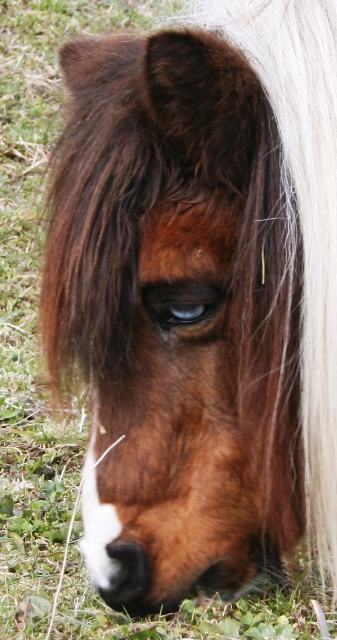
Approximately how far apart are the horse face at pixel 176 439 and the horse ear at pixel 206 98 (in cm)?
12

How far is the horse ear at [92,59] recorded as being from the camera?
7.53 ft

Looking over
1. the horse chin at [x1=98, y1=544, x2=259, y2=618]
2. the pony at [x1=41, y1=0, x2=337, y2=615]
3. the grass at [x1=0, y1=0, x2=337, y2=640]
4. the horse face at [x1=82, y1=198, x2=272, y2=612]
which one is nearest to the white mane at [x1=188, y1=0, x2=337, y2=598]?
the pony at [x1=41, y1=0, x2=337, y2=615]

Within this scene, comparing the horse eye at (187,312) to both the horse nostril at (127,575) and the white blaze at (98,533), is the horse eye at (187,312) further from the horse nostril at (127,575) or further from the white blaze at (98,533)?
the horse nostril at (127,575)

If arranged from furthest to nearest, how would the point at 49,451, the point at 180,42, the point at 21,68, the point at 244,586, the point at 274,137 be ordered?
the point at 21,68
the point at 49,451
the point at 244,586
the point at 274,137
the point at 180,42

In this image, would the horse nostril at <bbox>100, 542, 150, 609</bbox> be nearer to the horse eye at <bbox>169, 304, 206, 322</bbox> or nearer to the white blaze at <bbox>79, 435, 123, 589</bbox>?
the white blaze at <bbox>79, 435, 123, 589</bbox>

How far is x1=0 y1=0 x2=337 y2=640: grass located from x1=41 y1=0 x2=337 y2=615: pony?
0.70 feet

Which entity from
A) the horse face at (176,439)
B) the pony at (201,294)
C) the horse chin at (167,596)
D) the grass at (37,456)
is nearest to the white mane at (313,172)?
the pony at (201,294)

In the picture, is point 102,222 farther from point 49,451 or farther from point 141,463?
point 49,451

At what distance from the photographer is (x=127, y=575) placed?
88.7 inches

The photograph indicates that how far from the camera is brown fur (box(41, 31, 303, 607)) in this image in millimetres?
2066

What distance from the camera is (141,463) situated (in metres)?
2.20

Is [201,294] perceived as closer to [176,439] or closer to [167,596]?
[176,439]

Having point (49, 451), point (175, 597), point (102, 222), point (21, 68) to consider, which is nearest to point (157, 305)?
point (102, 222)

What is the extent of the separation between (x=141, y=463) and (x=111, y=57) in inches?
38.5
